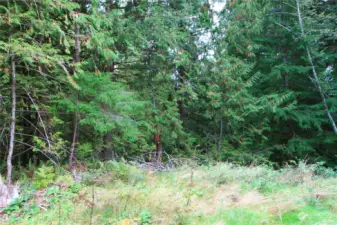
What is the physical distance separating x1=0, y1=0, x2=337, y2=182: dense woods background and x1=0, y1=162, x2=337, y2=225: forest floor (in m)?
1.17

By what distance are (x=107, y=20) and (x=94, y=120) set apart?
2.32m

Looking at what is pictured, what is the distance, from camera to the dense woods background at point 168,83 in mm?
4926

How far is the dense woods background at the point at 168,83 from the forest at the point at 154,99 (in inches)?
1.6

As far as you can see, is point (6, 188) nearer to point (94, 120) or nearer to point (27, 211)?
point (27, 211)

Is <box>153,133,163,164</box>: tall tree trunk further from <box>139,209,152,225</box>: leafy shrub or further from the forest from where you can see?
<box>139,209,152,225</box>: leafy shrub

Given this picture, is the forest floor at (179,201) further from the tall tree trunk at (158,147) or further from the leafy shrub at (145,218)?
the tall tree trunk at (158,147)

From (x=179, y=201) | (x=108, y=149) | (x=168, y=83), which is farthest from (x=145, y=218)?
(x=168, y=83)

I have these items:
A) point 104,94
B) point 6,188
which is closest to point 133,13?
point 104,94

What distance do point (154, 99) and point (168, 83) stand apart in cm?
78

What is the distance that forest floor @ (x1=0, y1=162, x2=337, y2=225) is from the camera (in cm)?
300

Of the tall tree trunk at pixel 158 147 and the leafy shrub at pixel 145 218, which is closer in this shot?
the leafy shrub at pixel 145 218

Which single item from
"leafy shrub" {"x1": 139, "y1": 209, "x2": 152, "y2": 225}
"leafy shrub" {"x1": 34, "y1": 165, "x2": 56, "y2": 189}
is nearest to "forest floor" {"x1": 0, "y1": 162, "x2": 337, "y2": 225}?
"leafy shrub" {"x1": 139, "y1": 209, "x2": 152, "y2": 225}

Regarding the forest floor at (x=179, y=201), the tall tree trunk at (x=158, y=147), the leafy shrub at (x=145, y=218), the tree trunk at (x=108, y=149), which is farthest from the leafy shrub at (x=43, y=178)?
the tall tree trunk at (x=158, y=147)

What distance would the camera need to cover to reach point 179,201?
3.44 meters
